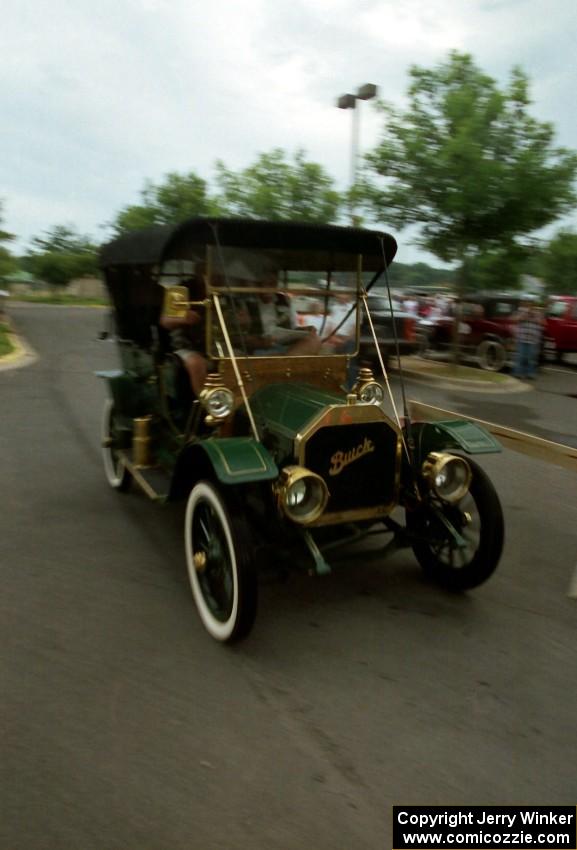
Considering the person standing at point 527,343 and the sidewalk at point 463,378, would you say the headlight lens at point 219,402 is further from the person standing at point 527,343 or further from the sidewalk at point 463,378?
the person standing at point 527,343

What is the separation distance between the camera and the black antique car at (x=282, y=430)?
11.1ft

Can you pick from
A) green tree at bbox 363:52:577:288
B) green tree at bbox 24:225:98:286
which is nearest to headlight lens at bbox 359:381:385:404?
green tree at bbox 363:52:577:288

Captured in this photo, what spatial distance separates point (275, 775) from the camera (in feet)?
8.05

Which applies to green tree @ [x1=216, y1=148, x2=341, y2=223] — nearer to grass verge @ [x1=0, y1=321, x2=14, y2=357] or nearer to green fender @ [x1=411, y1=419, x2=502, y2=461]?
grass verge @ [x1=0, y1=321, x2=14, y2=357]

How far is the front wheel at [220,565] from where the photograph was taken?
10.3 feet

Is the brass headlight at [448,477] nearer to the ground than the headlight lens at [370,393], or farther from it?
nearer to the ground

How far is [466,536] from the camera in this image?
379 centimetres

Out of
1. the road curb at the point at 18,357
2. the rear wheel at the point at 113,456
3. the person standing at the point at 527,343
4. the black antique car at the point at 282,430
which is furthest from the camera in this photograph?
the person standing at the point at 527,343

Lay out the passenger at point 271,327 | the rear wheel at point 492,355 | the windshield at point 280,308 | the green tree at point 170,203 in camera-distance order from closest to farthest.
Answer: the windshield at point 280,308, the passenger at point 271,327, the rear wheel at point 492,355, the green tree at point 170,203

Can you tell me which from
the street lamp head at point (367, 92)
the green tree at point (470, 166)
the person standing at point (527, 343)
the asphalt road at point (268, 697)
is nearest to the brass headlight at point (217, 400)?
the asphalt road at point (268, 697)

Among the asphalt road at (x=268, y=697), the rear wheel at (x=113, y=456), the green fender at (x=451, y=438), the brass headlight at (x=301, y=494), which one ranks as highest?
the green fender at (x=451, y=438)

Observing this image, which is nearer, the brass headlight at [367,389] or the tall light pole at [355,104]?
the brass headlight at [367,389]

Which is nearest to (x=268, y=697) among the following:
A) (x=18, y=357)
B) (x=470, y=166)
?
(x=470, y=166)

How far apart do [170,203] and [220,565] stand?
29.2 meters
